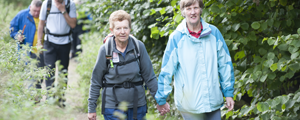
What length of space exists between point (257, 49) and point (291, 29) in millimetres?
448

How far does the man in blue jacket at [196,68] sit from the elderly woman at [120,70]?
329 mm

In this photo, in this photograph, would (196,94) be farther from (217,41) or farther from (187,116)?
(217,41)

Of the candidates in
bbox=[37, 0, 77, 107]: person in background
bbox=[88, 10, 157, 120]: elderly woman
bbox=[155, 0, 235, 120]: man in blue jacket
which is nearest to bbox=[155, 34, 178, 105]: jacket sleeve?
bbox=[155, 0, 235, 120]: man in blue jacket

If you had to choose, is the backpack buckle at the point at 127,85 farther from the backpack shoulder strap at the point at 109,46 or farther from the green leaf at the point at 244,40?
the green leaf at the point at 244,40

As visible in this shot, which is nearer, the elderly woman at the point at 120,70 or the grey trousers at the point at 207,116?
the grey trousers at the point at 207,116

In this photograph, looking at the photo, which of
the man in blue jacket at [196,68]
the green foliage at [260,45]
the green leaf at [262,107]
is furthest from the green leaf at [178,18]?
the green leaf at [262,107]

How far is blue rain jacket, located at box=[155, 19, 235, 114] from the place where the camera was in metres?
2.73

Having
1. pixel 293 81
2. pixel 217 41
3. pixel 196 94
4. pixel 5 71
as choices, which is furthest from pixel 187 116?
pixel 293 81

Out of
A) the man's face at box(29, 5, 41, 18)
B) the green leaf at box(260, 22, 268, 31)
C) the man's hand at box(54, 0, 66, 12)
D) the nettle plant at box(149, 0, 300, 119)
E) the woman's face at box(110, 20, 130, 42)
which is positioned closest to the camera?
the woman's face at box(110, 20, 130, 42)

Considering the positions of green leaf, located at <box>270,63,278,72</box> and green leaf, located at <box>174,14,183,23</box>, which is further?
green leaf, located at <box>174,14,183,23</box>

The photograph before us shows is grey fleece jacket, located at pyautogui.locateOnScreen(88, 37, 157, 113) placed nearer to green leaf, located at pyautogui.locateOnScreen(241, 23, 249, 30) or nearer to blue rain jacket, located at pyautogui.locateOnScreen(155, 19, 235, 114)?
blue rain jacket, located at pyautogui.locateOnScreen(155, 19, 235, 114)

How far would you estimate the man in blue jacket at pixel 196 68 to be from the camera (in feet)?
8.96

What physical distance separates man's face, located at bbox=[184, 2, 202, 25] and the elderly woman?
56 centimetres

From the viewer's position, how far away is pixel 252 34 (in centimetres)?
363
